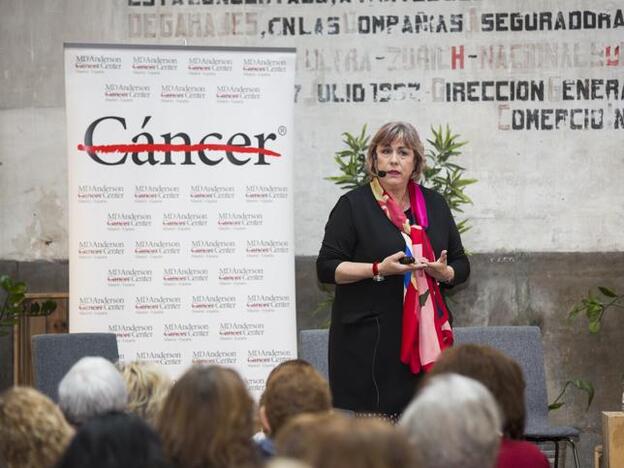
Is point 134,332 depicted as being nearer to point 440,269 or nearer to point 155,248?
point 155,248

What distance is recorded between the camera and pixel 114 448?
110 inches

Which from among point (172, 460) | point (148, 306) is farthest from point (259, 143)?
point (172, 460)

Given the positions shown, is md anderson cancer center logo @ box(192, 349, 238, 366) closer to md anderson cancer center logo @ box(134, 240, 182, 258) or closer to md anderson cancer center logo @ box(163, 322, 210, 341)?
md anderson cancer center logo @ box(163, 322, 210, 341)

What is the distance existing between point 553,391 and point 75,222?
283cm

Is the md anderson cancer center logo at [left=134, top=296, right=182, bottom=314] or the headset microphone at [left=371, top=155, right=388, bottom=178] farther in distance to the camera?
the md anderson cancer center logo at [left=134, top=296, right=182, bottom=314]

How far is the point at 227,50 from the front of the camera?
250 inches

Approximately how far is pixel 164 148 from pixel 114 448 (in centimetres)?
364

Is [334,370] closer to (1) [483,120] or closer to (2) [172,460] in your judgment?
(2) [172,460]

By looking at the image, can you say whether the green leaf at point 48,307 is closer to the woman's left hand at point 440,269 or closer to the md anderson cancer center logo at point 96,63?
the md anderson cancer center logo at point 96,63

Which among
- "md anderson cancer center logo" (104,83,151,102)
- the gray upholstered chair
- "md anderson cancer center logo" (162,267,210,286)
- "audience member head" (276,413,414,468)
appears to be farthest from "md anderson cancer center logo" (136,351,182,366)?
"audience member head" (276,413,414,468)

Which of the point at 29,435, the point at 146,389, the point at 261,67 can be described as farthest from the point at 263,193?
the point at 29,435

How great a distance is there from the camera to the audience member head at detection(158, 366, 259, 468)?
3045mm

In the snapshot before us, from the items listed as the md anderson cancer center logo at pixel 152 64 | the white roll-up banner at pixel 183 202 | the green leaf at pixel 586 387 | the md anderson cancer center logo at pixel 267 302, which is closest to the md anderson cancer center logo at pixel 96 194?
the white roll-up banner at pixel 183 202

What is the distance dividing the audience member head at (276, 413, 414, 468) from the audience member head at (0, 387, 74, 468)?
107 centimetres
